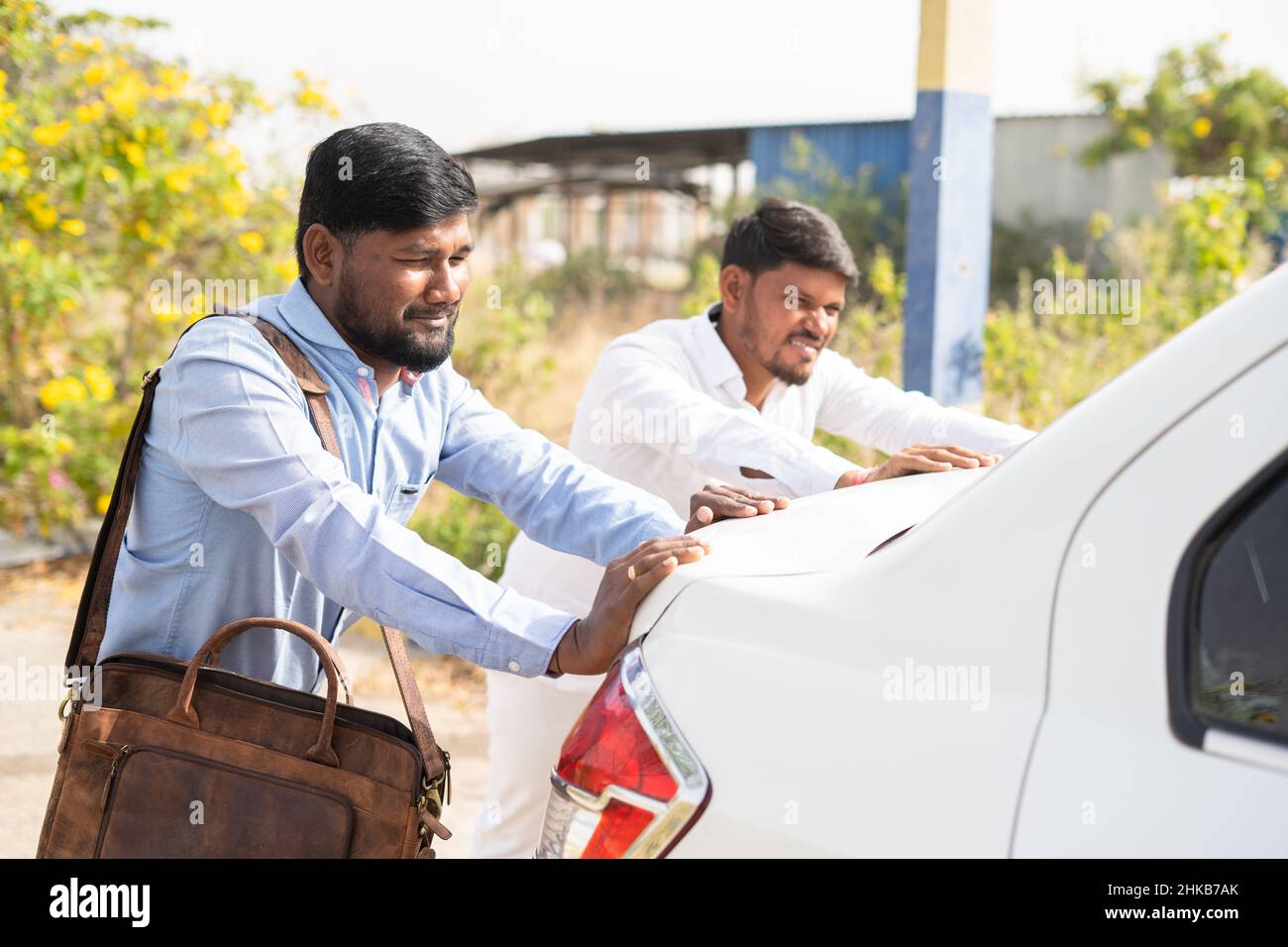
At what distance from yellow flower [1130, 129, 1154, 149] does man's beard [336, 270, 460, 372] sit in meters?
18.0

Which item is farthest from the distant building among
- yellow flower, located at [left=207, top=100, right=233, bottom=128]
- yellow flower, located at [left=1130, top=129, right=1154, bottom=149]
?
yellow flower, located at [left=207, top=100, right=233, bottom=128]

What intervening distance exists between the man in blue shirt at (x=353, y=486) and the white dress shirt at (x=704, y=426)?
385 mm

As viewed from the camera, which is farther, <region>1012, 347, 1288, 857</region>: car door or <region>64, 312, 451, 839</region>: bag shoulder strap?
<region>64, 312, 451, 839</region>: bag shoulder strap

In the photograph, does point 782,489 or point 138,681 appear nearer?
point 138,681

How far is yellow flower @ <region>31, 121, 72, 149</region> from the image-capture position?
5.56 metres

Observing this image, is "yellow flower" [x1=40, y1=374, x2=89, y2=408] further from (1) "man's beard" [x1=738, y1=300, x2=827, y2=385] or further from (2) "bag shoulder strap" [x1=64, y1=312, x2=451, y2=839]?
(2) "bag shoulder strap" [x1=64, y1=312, x2=451, y2=839]

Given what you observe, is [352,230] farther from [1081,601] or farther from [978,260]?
[978,260]

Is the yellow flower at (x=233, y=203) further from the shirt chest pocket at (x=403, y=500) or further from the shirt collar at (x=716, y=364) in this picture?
the shirt chest pocket at (x=403, y=500)

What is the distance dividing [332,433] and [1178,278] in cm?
712

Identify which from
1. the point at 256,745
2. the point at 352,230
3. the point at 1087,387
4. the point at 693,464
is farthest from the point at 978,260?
the point at 256,745

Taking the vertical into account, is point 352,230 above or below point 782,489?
above

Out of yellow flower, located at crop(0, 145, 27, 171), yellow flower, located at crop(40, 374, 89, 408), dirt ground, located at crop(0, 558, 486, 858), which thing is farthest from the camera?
yellow flower, located at crop(40, 374, 89, 408)

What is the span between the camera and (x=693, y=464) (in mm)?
3035

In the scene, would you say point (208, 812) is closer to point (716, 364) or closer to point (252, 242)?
point (716, 364)
